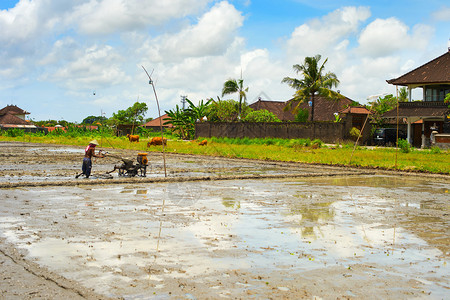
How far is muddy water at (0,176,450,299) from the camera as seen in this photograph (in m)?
5.09

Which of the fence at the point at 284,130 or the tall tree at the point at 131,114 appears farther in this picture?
the tall tree at the point at 131,114

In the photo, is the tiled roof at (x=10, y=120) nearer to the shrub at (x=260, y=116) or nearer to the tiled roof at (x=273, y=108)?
the tiled roof at (x=273, y=108)

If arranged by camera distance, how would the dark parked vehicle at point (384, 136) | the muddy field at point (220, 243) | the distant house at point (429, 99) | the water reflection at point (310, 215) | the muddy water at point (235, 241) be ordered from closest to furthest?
the muddy field at point (220, 243)
the muddy water at point (235, 241)
the water reflection at point (310, 215)
the distant house at point (429, 99)
the dark parked vehicle at point (384, 136)

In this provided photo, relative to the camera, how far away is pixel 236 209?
9906 mm

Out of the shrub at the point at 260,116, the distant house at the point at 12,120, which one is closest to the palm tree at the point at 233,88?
the shrub at the point at 260,116

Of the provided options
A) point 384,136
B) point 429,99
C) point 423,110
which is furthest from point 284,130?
point 429,99

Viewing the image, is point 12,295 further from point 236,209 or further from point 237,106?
point 237,106

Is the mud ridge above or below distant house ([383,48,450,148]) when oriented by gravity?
below

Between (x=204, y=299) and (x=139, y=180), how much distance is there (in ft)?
33.6

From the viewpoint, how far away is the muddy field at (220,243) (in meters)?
4.98

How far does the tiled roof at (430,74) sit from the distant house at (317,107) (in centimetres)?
1753

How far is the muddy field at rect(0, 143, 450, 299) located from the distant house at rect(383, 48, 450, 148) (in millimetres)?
24502

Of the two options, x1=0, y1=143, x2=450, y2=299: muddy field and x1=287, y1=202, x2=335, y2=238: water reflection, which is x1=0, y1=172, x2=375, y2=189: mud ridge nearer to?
x1=0, y1=143, x2=450, y2=299: muddy field

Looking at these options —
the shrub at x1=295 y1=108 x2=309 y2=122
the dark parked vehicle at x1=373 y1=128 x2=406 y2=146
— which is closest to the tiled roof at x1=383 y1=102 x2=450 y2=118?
the dark parked vehicle at x1=373 y1=128 x2=406 y2=146
